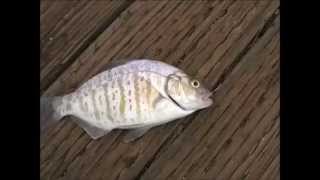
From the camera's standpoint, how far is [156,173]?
6.35ft

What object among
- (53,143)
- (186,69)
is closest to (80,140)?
(53,143)

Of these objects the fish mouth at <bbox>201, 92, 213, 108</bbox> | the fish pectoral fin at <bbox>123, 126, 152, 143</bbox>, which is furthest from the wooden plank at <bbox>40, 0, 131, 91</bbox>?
the fish mouth at <bbox>201, 92, 213, 108</bbox>

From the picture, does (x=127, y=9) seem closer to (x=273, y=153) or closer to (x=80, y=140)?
(x=80, y=140)

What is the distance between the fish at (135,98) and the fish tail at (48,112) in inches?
0.7

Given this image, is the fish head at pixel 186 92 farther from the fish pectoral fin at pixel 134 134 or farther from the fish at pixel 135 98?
the fish pectoral fin at pixel 134 134

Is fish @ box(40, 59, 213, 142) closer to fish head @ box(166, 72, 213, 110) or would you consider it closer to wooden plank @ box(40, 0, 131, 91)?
fish head @ box(166, 72, 213, 110)

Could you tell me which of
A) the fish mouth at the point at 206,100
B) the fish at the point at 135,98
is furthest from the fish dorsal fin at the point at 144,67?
the fish mouth at the point at 206,100

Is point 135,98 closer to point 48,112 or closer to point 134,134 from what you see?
point 134,134

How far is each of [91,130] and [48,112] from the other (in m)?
0.15

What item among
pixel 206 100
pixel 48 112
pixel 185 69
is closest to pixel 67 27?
pixel 48 112

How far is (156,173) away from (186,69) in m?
0.34

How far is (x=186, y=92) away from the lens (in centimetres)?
187

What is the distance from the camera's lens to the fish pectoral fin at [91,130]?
193 cm

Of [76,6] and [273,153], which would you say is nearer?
[273,153]
